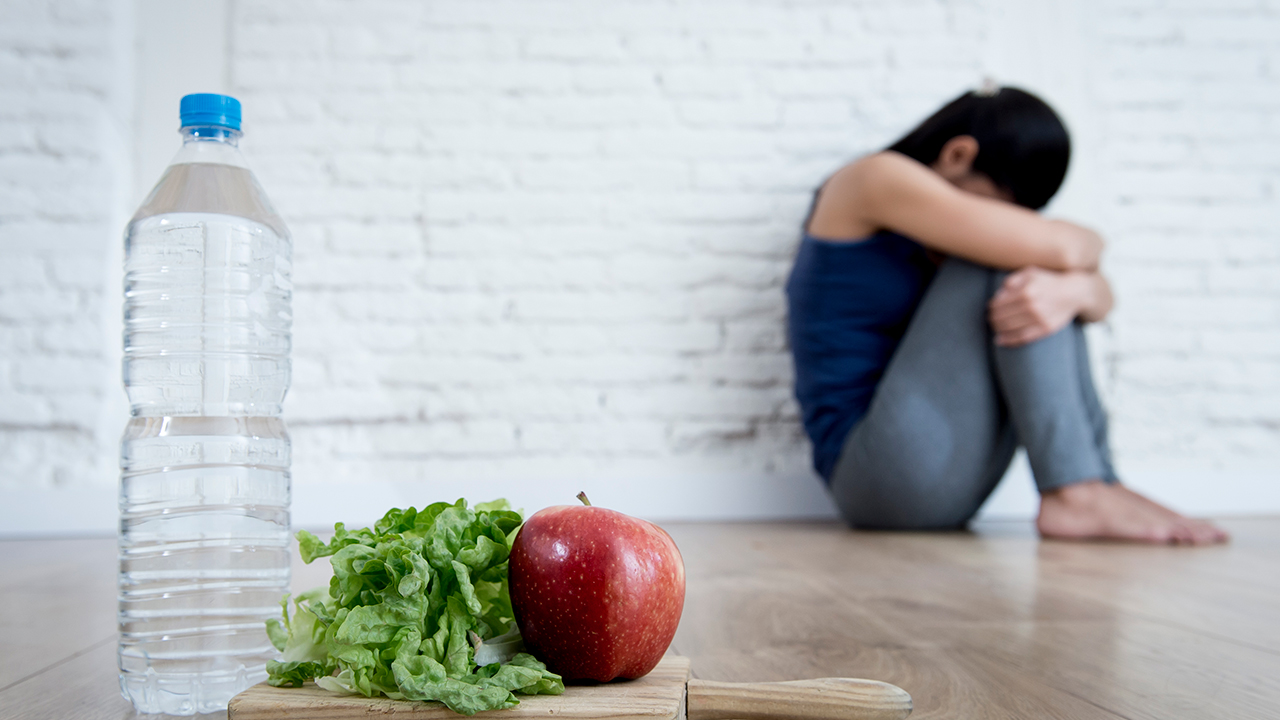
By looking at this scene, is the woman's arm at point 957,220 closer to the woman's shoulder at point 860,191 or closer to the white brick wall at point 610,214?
the woman's shoulder at point 860,191

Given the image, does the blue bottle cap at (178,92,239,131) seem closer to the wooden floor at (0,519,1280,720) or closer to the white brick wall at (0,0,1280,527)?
the wooden floor at (0,519,1280,720)

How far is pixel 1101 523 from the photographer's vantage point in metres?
1.69

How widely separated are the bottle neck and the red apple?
1.22ft

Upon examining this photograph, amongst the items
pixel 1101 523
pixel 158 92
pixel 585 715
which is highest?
pixel 158 92

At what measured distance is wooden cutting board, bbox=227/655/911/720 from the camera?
50 cm

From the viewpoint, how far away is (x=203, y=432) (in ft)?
2.19

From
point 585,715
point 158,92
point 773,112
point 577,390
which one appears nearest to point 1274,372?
point 773,112

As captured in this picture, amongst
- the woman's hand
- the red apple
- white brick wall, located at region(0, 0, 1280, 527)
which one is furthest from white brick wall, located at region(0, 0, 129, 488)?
the woman's hand

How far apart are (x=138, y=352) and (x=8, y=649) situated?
1.06 ft

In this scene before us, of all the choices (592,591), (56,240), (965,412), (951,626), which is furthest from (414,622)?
(56,240)

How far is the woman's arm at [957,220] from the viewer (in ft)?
5.69

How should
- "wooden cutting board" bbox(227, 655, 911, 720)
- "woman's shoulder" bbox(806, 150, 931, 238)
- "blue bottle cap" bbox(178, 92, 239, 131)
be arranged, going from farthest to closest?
"woman's shoulder" bbox(806, 150, 931, 238)
"blue bottle cap" bbox(178, 92, 239, 131)
"wooden cutting board" bbox(227, 655, 911, 720)

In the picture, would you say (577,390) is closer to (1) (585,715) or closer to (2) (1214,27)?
(1) (585,715)

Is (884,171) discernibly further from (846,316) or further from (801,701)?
(801,701)
